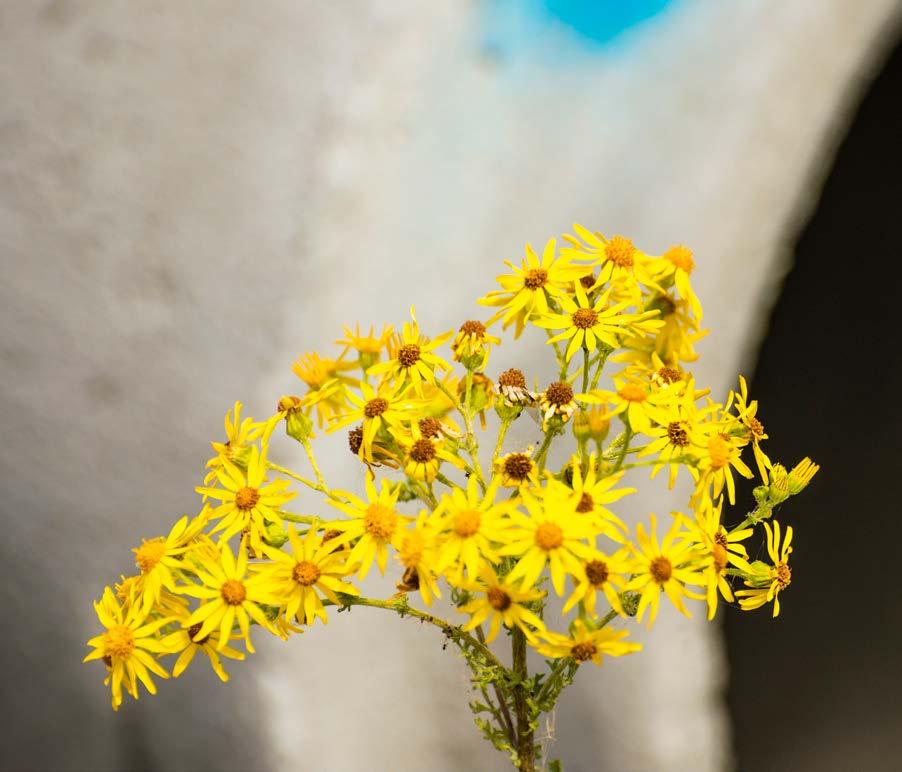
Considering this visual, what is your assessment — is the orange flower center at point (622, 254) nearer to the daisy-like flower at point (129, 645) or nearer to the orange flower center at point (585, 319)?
the orange flower center at point (585, 319)

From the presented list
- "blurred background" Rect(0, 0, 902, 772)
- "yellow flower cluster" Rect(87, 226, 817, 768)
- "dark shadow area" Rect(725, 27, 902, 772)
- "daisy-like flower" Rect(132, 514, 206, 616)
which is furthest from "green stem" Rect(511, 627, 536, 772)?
"dark shadow area" Rect(725, 27, 902, 772)

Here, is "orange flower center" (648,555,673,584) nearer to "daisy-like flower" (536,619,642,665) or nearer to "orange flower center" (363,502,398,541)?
"daisy-like flower" (536,619,642,665)

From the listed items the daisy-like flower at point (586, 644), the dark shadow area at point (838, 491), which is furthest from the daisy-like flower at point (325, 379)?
the dark shadow area at point (838, 491)

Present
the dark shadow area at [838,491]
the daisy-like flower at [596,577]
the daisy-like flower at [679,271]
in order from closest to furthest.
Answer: the daisy-like flower at [596,577]
the daisy-like flower at [679,271]
the dark shadow area at [838,491]

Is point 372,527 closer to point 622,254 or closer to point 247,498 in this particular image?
point 247,498

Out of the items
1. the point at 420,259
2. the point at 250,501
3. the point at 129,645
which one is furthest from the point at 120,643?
the point at 420,259

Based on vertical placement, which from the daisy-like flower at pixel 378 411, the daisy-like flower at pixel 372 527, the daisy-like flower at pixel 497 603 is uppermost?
the daisy-like flower at pixel 378 411

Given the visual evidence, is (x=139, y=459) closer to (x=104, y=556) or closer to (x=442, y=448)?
(x=104, y=556)

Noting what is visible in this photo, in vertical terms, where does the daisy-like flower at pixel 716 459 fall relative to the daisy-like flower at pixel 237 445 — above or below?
below
